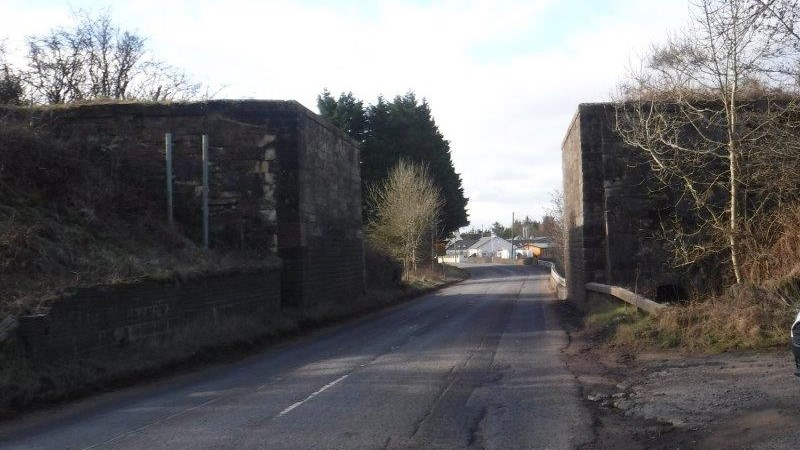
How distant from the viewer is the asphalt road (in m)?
8.11

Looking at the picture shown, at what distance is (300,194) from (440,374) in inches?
473

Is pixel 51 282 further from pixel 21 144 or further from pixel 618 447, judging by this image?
pixel 618 447

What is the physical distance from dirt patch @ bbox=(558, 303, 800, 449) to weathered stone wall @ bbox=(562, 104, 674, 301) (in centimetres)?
957

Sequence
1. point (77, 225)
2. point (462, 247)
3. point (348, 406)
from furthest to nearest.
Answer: point (462, 247) < point (77, 225) < point (348, 406)

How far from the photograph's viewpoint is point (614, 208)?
23.6 m

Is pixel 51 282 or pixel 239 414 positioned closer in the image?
pixel 239 414

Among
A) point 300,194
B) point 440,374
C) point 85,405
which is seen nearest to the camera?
Result: point 85,405

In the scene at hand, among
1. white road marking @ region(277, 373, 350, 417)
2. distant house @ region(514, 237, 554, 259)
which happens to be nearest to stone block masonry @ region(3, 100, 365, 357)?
white road marking @ region(277, 373, 350, 417)

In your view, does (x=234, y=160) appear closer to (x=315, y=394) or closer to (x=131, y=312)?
(x=131, y=312)

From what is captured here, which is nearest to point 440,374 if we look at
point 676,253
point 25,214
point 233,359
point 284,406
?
point 284,406

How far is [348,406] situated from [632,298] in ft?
31.5

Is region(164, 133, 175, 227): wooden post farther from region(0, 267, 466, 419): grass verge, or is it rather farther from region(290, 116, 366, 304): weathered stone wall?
region(290, 116, 366, 304): weathered stone wall

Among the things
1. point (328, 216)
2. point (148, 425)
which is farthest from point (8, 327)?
point (328, 216)

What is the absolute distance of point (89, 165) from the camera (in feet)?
65.8
